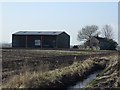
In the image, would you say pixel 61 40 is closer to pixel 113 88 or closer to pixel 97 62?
pixel 97 62

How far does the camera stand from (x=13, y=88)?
11312 millimetres

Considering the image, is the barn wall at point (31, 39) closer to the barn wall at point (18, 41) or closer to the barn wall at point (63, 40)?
the barn wall at point (18, 41)

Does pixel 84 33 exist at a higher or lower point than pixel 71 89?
higher

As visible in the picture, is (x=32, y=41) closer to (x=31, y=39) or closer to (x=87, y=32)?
(x=31, y=39)

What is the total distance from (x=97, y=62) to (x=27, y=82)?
572 inches

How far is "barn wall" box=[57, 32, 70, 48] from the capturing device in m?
77.2

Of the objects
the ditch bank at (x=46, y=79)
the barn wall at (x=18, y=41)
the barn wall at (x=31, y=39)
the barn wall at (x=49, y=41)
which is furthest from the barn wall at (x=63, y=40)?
the ditch bank at (x=46, y=79)

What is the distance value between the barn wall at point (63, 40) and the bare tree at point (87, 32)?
9316 millimetres

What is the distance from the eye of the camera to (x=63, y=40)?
81625 millimetres

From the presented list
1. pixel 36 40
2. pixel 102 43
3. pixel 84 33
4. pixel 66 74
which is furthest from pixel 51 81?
pixel 84 33

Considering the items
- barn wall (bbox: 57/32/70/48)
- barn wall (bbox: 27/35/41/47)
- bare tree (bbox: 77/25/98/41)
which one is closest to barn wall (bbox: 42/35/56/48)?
barn wall (bbox: 57/32/70/48)

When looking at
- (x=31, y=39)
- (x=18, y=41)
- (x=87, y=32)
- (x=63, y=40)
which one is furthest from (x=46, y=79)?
(x=87, y=32)

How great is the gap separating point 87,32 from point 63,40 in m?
17.0

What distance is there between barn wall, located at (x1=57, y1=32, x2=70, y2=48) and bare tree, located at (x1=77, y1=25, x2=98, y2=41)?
9.32 m
